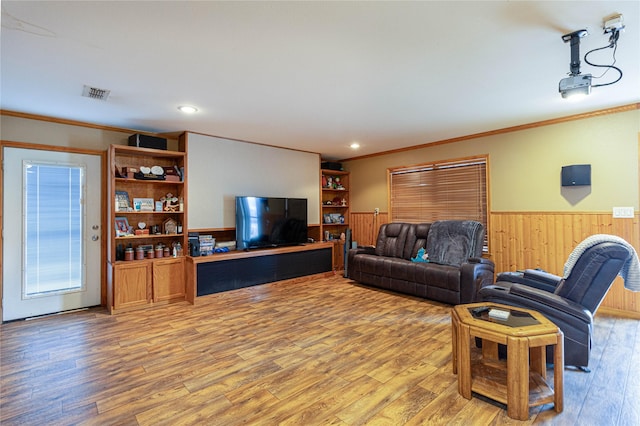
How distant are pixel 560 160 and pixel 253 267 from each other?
4.44 m

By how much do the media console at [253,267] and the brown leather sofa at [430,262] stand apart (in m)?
0.64

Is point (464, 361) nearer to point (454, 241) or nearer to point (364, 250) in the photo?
point (454, 241)

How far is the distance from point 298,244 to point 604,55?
4.42m

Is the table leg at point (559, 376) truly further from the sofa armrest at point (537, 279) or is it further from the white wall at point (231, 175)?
the white wall at point (231, 175)

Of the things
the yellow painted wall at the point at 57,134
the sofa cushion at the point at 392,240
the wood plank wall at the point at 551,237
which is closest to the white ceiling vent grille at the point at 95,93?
the yellow painted wall at the point at 57,134

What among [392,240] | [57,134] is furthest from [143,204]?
[392,240]

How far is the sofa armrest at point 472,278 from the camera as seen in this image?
3.69m

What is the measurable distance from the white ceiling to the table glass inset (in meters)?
1.88

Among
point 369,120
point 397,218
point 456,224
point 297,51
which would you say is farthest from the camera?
point 397,218

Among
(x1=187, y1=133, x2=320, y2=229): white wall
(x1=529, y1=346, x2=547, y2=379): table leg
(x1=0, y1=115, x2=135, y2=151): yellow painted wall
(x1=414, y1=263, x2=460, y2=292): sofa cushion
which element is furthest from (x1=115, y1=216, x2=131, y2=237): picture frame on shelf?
(x1=529, y1=346, x2=547, y2=379): table leg

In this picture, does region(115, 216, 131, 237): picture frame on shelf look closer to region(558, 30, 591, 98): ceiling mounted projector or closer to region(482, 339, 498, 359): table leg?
region(482, 339, 498, 359): table leg

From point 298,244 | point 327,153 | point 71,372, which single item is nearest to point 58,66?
point 71,372

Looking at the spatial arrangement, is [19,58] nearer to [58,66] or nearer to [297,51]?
→ [58,66]

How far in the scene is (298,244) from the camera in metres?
5.46
